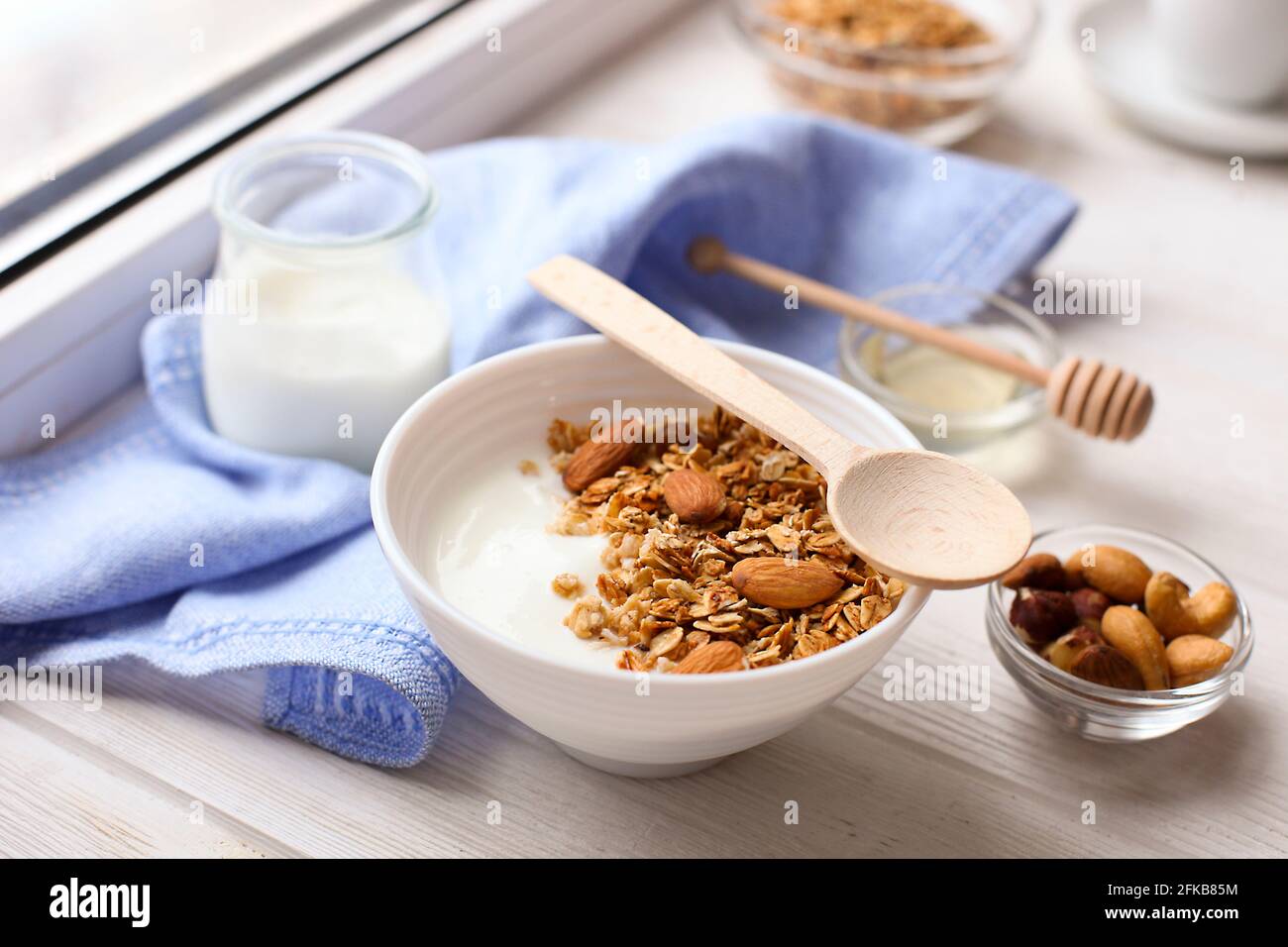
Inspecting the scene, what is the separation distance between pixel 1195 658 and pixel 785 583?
9.7 inches

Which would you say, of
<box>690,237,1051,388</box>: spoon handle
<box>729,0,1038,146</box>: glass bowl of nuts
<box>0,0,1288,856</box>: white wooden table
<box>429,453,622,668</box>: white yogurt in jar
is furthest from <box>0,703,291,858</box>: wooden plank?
<box>729,0,1038,146</box>: glass bowl of nuts

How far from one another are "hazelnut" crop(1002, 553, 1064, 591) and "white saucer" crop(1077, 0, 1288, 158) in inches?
27.7

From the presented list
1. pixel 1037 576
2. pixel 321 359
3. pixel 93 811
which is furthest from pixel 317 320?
pixel 1037 576

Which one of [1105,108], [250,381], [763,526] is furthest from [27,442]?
[1105,108]

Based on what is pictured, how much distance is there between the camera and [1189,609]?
76 centimetres

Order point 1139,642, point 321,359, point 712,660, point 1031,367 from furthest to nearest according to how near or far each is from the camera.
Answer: point 1031,367 < point 321,359 < point 1139,642 < point 712,660

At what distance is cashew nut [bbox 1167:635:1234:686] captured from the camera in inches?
28.4

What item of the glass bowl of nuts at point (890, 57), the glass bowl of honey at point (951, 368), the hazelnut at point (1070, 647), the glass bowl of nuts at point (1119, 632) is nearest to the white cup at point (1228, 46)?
the glass bowl of nuts at point (890, 57)

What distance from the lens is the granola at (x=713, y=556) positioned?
66cm

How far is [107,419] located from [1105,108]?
3.41ft

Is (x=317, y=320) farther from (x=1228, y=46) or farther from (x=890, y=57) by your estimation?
(x=1228, y=46)

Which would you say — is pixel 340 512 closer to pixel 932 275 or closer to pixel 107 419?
pixel 107 419

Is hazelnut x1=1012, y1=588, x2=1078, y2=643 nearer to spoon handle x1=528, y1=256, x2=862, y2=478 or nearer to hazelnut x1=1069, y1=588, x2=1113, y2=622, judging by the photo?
hazelnut x1=1069, y1=588, x2=1113, y2=622

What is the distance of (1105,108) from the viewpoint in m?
1.38
